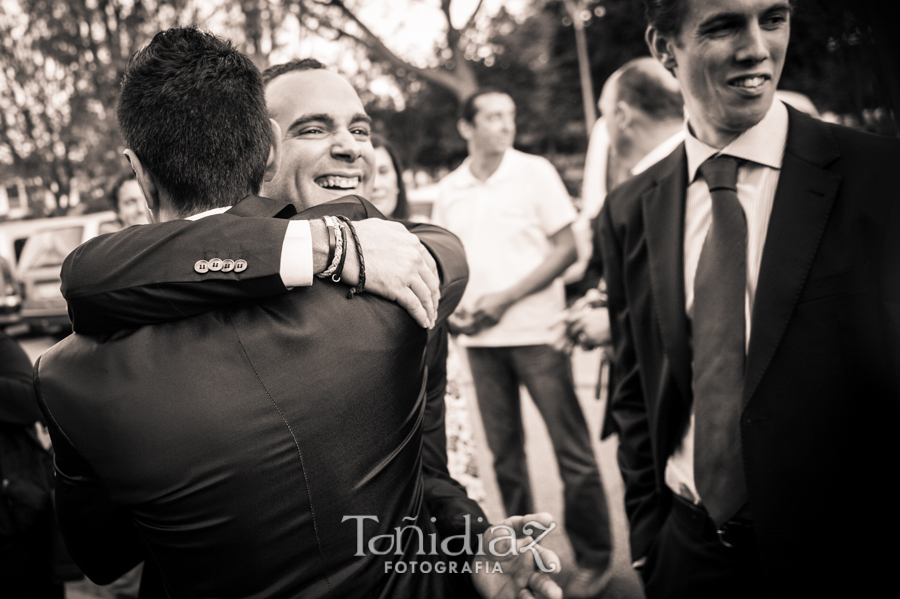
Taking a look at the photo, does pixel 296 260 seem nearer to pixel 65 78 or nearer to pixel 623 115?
pixel 623 115

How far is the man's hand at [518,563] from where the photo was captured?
1.50 m

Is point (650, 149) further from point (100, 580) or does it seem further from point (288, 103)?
point (100, 580)

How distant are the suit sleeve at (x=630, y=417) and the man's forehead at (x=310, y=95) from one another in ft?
3.32

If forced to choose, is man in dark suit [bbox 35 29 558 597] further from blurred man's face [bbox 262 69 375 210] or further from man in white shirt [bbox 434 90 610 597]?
man in white shirt [bbox 434 90 610 597]

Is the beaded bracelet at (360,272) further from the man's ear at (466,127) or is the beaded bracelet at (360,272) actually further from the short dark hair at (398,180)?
the man's ear at (466,127)

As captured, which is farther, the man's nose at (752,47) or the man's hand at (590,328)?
the man's hand at (590,328)

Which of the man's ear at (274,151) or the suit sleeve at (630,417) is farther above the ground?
the man's ear at (274,151)

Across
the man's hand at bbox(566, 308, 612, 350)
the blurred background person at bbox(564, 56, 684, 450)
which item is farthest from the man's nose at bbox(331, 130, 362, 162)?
the blurred background person at bbox(564, 56, 684, 450)

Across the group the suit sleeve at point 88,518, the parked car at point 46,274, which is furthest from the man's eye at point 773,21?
the parked car at point 46,274

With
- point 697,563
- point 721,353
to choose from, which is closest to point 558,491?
point 697,563

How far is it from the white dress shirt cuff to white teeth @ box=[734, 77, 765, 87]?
4.42 feet

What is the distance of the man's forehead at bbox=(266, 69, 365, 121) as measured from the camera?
209 cm

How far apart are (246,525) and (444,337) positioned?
914 millimetres

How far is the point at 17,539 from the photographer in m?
2.54
